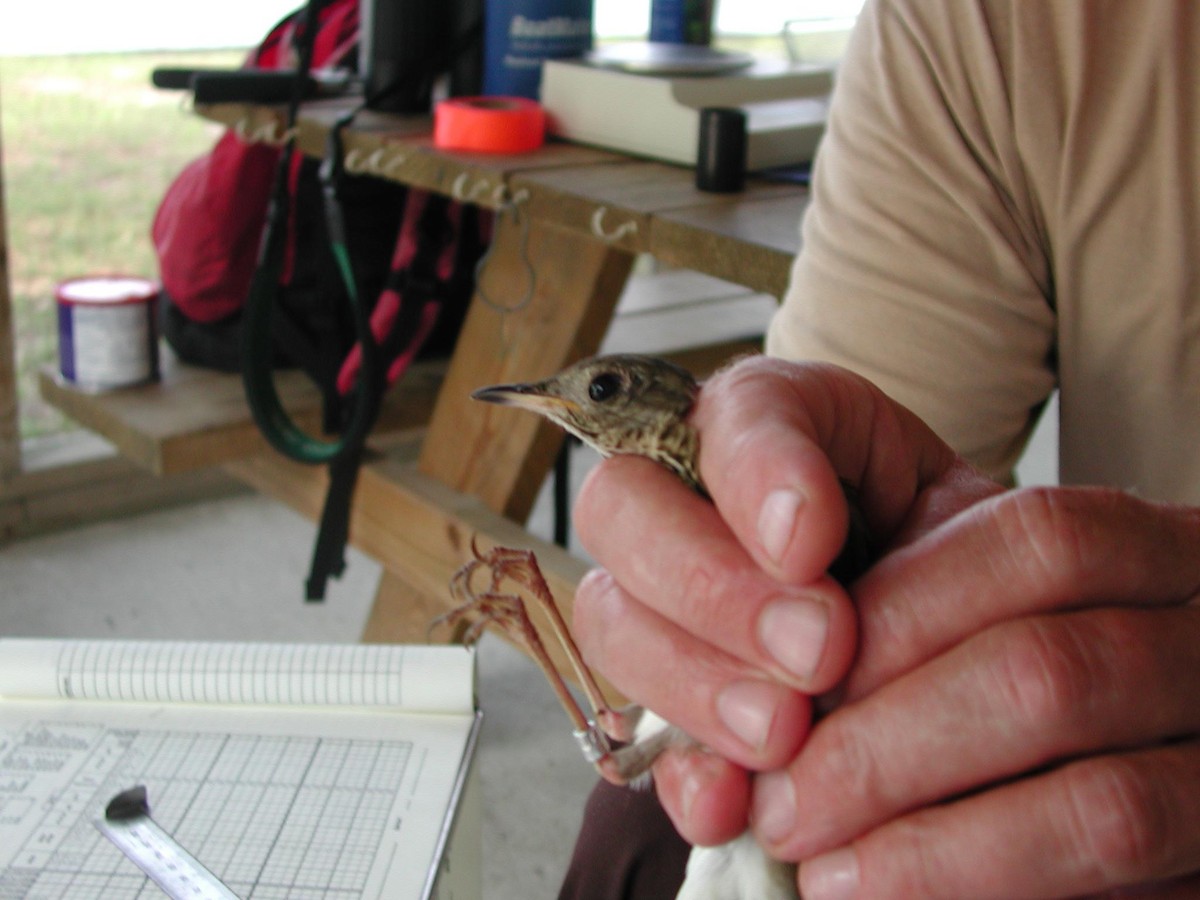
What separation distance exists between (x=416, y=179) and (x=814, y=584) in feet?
3.99

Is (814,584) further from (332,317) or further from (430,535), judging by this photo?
(332,317)

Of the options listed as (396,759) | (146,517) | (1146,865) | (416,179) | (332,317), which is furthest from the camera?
(146,517)

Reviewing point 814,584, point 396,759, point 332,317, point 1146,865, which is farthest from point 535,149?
point 1146,865

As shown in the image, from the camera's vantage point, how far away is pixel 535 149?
1.73 metres

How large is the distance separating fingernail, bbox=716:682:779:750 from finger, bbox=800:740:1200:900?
0.25 ft

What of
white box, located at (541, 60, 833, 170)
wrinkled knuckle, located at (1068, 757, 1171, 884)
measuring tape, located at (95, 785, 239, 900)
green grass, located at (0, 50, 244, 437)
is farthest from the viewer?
green grass, located at (0, 50, 244, 437)

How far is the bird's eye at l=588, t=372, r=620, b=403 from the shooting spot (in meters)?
0.74

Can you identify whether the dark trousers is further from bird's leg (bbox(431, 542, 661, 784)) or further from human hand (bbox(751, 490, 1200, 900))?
human hand (bbox(751, 490, 1200, 900))

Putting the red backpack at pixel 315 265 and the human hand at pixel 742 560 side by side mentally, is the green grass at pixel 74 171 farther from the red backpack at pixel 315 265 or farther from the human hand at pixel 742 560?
the human hand at pixel 742 560

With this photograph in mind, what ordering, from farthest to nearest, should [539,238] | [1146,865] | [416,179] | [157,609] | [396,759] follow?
[157,609], [539,238], [416,179], [396,759], [1146,865]

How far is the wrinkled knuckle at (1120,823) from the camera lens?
0.56 metres

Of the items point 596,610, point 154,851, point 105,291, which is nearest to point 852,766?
point 596,610

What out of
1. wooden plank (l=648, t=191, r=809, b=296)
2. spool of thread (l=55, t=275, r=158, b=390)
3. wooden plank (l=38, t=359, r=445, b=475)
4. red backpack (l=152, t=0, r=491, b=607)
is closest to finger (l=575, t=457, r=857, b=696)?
wooden plank (l=648, t=191, r=809, b=296)

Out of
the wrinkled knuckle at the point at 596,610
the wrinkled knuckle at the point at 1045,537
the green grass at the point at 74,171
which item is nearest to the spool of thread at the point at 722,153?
the wrinkled knuckle at the point at 596,610
